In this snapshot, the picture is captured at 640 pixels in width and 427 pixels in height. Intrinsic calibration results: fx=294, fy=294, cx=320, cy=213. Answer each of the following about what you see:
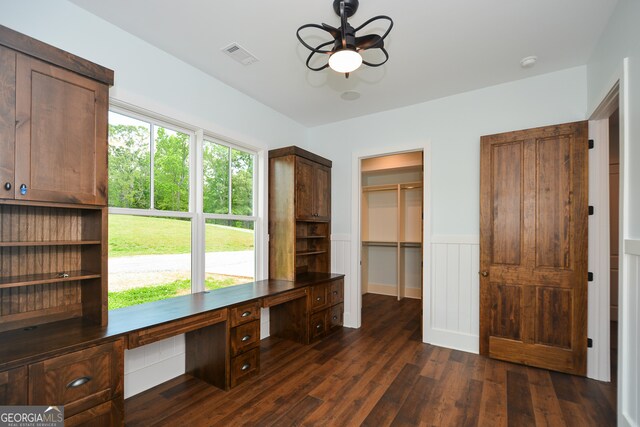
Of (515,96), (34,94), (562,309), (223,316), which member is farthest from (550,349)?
(34,94)

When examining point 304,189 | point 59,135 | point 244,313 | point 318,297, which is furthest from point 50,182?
point 318,297

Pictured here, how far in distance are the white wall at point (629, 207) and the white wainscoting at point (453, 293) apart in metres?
1.36

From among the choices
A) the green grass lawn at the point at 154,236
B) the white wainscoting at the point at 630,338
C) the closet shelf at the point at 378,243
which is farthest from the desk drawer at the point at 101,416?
the closet shelf at the point at 378,243

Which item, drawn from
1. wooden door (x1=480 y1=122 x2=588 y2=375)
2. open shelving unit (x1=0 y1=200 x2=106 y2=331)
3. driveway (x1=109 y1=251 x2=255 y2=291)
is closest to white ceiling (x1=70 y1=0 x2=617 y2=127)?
wooden door (x1=480 y1=122 x2=588 y2=375)

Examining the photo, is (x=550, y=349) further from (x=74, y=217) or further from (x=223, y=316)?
(x=74, y=217)

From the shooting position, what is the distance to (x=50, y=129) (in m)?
1.66

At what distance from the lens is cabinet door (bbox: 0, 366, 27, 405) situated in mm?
1340

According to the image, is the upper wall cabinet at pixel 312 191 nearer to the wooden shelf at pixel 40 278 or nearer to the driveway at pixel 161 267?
the driveway at pixel 161 267

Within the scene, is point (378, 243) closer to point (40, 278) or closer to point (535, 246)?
point (535, 246)

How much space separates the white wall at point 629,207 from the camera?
1.69m

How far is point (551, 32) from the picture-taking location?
229cm

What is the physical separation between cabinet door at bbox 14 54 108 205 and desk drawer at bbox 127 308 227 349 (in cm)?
88

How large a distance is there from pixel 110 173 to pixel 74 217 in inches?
18.3

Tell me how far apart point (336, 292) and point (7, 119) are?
132 inches
